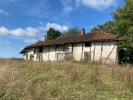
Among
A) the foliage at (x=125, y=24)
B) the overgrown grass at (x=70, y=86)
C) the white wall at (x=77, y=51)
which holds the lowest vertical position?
the overgrown grass at (x=70, y=86)

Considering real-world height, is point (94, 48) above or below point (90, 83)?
above

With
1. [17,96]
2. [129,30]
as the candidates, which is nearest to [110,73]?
[17,96]

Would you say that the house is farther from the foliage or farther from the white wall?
the foliage

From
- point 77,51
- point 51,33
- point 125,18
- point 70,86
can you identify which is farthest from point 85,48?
point 70,86

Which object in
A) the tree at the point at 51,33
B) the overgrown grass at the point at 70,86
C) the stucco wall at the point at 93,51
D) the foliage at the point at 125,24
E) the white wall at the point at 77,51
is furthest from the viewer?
the tree at the point at 51,33

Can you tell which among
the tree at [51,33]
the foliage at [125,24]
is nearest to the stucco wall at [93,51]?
the foliage at [125,24]

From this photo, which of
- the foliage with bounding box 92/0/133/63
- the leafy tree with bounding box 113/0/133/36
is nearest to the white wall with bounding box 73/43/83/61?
the foliage with bounding box 92/0/133/63

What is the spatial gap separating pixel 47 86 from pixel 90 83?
2.46 metres

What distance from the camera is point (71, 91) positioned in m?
12.6

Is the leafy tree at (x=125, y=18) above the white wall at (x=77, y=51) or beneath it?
above

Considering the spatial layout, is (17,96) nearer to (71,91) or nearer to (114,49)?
(71,91)

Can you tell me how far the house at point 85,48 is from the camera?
39062 mm

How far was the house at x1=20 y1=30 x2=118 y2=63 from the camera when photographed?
39.1m

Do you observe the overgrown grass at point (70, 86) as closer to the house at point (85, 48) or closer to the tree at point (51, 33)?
the house at point (85, 48)
